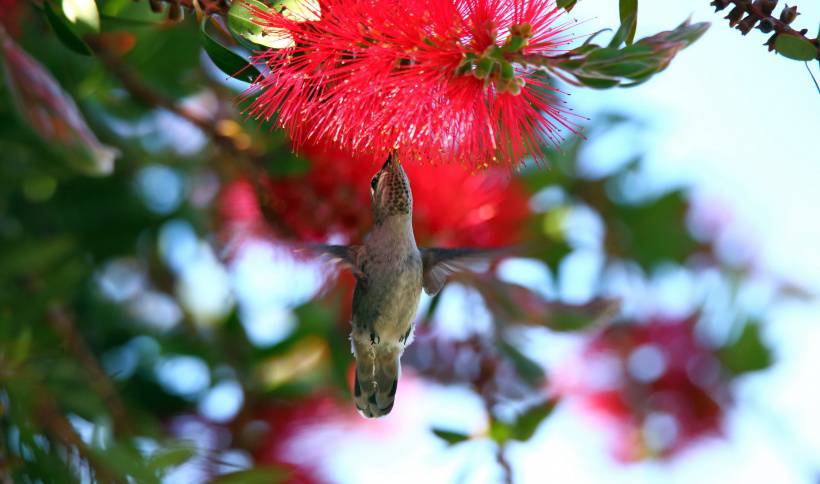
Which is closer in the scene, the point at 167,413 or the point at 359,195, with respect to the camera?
the point at 359,195

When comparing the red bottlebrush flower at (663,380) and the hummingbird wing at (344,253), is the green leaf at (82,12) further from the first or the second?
the red bottlebrush flower at (663,380)

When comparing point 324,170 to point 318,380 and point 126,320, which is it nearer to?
point 318,380

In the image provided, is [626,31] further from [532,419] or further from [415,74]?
[532,419]

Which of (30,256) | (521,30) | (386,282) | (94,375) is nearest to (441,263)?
(386,282)

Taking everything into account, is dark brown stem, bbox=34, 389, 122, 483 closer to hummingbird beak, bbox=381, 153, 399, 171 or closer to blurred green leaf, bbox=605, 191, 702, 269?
hummingbird beak, bbox=381, 153, 399, 171

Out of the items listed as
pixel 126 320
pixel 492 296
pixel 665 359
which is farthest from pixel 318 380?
pixel 665 359

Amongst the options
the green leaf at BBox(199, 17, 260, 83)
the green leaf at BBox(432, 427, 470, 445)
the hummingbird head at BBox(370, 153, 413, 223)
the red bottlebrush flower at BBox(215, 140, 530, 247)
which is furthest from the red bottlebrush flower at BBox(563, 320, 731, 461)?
the green leaf at BBox(199, 17, 260, 83)
